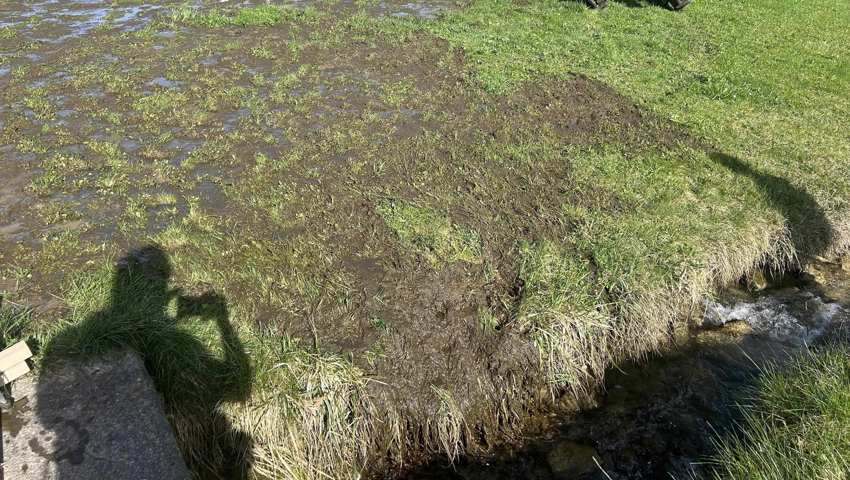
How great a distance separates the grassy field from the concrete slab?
0.33 meters

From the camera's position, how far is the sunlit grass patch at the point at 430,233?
20.4ft

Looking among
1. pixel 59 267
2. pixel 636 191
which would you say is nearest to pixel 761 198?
pixel 636 191

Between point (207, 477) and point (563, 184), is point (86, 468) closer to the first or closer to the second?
point (207, 477)

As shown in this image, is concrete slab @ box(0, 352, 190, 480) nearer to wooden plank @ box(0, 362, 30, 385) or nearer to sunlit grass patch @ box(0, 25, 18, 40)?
wooden plank @ box(0, 362, 30, 385)

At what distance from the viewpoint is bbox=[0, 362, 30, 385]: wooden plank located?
4082 mm

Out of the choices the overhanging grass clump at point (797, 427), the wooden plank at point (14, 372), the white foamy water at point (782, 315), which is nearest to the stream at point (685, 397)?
the white foamy water at point (782, 315)

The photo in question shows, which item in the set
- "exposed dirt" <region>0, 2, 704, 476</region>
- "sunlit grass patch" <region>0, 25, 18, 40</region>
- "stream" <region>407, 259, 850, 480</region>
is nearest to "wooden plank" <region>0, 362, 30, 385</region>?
"exposed dirt" <region>0, 2, 704, 476</region>

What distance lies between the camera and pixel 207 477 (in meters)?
4.43

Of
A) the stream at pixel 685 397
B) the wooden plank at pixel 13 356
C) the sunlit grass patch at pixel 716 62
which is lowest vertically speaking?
the stream at pixel 685 397

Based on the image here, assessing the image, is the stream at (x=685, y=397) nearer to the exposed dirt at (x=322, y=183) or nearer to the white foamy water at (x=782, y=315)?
the white foamy water at (x=782, y=315)

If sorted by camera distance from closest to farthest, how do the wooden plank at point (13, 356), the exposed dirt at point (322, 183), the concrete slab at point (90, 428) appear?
the concrete slab at point (90, 428)
the wooden plank at point (13, 356)
the exposed dirt at point (322, 183)

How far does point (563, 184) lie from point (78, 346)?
6003 mm

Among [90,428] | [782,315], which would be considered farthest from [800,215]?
[90,428]

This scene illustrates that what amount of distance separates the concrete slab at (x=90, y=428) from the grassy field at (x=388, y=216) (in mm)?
328
